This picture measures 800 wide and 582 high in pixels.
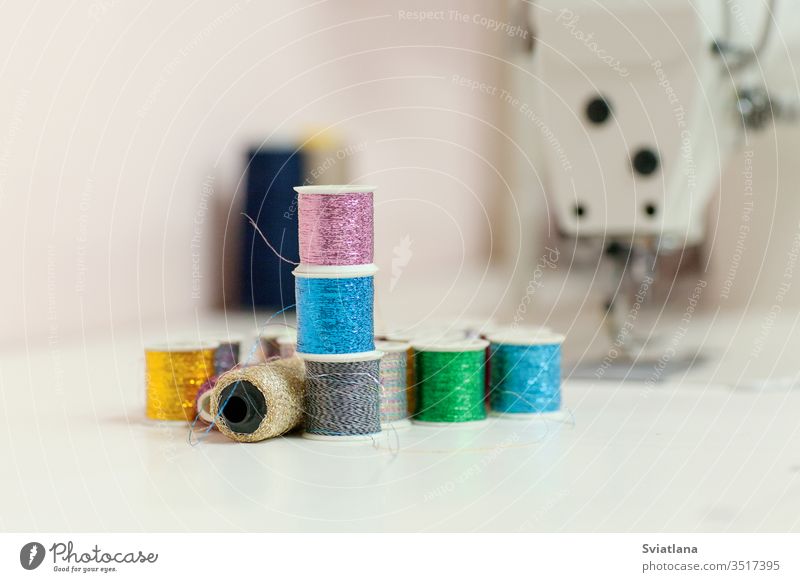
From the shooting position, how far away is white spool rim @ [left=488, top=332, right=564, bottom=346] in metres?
1.95

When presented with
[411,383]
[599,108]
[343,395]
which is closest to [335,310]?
[343,395]

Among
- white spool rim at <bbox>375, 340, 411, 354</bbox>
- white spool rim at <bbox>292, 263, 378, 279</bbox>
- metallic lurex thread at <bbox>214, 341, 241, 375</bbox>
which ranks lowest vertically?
metallic lurex thread at <bbox>214, 341, 241, 375</bbox>

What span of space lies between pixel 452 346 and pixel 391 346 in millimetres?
102

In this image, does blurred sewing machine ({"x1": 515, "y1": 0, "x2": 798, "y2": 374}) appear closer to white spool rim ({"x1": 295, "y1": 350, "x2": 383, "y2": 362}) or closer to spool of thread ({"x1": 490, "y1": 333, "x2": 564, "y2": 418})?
spool of thread ({"x1": 490, "y1": 333, "x2": 564, "y2": 418})

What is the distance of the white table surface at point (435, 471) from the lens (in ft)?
4.32

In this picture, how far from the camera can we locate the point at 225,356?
6.55 feet

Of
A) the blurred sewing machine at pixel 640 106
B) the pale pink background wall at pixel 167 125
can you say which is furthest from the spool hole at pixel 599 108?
the pale pink background wall at pixel 167 125

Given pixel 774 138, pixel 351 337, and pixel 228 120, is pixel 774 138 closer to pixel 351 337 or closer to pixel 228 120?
pixel 351 337

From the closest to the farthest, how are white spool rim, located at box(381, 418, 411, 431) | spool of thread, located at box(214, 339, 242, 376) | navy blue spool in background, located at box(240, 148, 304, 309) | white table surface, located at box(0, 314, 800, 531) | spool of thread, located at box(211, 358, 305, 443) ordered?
white table surface, located at box(0, 314, 800, 531), spool of thread, located at box(211, 358, 305, 443), white spool rim, located at box(381, 418, 411, 431), spool of thread, located at box(214, 339, 242, 376), navy blue spool in background, located at box(240, 148, 304, 309)

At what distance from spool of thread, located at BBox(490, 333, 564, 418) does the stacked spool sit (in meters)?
0.26

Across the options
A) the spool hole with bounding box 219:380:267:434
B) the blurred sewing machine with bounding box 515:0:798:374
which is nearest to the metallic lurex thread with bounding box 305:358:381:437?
the spool hole with bounding box 219:380:267:434

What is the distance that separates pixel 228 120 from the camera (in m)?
3.93

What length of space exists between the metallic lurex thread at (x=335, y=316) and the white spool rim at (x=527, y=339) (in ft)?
0.92

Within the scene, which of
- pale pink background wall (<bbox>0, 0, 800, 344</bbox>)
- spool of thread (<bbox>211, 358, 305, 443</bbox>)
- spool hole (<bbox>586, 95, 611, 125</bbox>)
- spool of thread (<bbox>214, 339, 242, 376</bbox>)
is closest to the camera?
spool of thread (<bbox>211, 358, 305, 443</bbox>)
